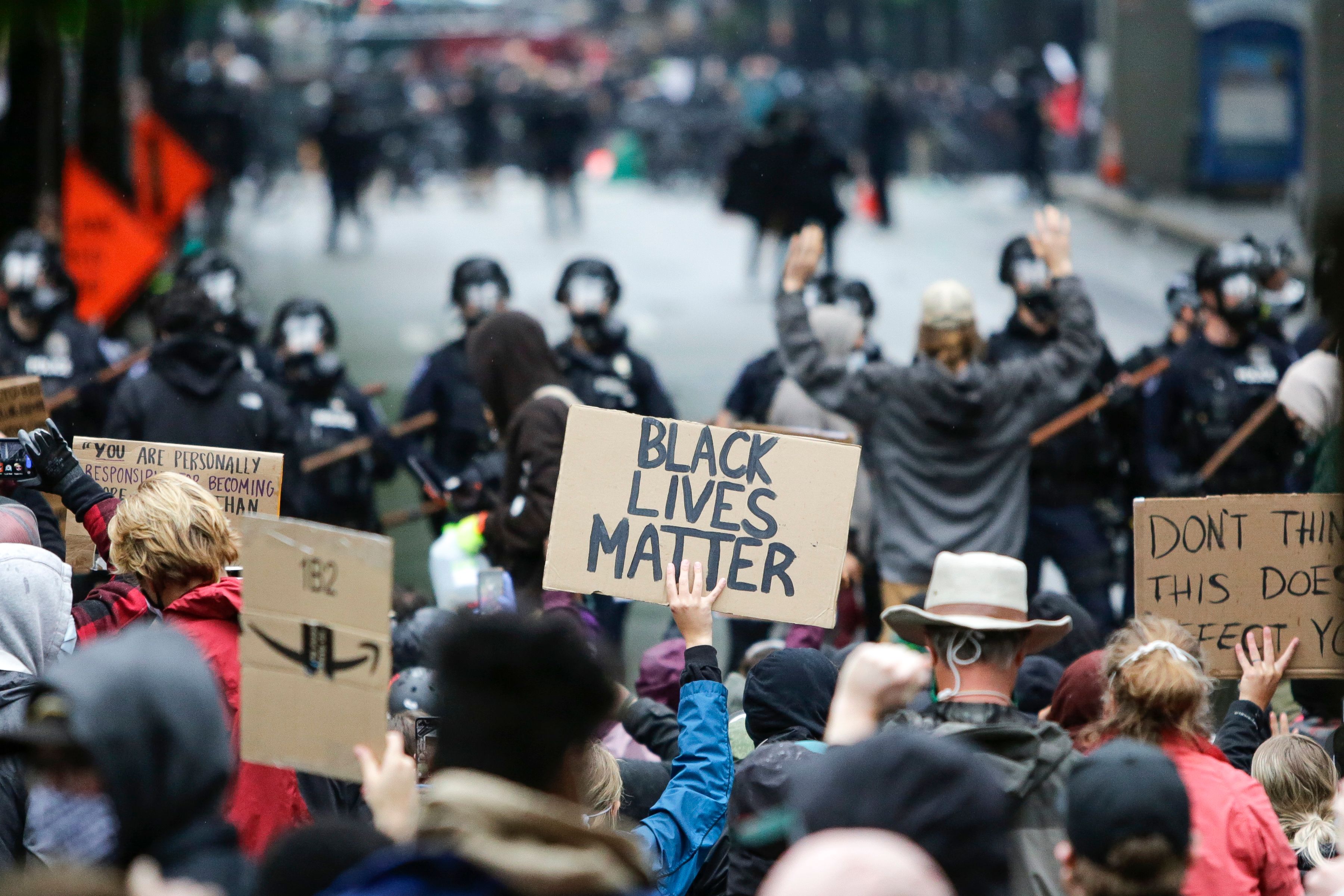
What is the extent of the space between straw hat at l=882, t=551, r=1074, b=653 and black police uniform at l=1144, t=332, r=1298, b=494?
384 centimetres

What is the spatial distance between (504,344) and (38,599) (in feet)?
9.04

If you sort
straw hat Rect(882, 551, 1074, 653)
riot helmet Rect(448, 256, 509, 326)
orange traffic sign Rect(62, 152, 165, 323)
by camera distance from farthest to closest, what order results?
orange traffic sign Rect(62, 152, 165, 323), riot helmet Rect(448, 256, 509, 326), straw hat Rect(882, 551, 1074, 653)

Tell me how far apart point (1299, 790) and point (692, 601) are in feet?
4.93

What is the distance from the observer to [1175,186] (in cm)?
2433

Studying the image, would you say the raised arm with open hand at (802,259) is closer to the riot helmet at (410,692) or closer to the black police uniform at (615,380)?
the black police uniform at (615,380)

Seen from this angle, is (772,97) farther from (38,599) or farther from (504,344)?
(38,599)

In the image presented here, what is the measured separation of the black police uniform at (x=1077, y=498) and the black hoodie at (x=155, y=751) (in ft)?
16.3

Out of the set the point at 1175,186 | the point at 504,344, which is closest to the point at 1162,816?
the point at 504,344

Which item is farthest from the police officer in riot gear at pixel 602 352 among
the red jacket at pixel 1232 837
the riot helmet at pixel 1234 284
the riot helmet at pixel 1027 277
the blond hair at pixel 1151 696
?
the red jacket at pixel 1232 837

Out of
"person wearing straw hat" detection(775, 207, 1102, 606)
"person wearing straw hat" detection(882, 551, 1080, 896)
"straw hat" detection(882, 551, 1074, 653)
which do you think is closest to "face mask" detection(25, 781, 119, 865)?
"person wearing straw hat" detection(882, 551, 1080, 896)

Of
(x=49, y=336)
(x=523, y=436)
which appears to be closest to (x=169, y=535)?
(x=523, y=436)

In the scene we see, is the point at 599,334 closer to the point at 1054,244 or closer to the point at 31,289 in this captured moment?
the point at 1054,244

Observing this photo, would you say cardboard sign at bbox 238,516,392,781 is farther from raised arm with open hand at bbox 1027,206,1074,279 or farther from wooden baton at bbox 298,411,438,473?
wooden baton at bbox 298,411,438,473

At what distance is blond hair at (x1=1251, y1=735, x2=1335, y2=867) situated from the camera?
4223 millimetres
